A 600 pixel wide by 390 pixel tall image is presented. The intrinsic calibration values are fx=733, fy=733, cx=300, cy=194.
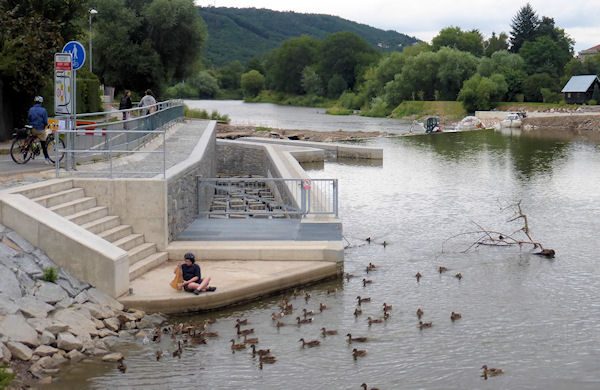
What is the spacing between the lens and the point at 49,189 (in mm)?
A: 14297

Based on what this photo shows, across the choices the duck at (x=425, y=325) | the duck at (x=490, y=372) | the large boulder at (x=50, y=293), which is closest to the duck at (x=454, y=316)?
the duck at (x=425, y=325)

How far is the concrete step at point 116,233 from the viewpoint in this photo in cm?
1399

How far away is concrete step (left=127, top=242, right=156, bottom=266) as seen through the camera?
1403 cm

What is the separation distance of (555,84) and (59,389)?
346 ft

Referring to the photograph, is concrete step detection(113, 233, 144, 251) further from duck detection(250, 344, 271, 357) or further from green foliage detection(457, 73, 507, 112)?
green foliage detection(457, 73, 507, 112)

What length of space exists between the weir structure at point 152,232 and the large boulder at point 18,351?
2353 millimetres

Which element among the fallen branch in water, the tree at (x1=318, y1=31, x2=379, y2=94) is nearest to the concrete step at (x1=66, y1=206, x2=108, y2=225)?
the fallen branch in water

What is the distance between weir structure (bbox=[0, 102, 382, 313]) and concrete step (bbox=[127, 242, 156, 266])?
21mm

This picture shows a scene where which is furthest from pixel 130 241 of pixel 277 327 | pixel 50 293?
pixel 277 327

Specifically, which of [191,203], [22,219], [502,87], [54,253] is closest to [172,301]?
[54,253]

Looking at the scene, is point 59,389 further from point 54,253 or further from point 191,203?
point 191,203

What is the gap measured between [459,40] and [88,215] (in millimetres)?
145679

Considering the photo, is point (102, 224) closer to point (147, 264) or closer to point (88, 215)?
point (88, 215)

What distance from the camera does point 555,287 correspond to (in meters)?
14.9
